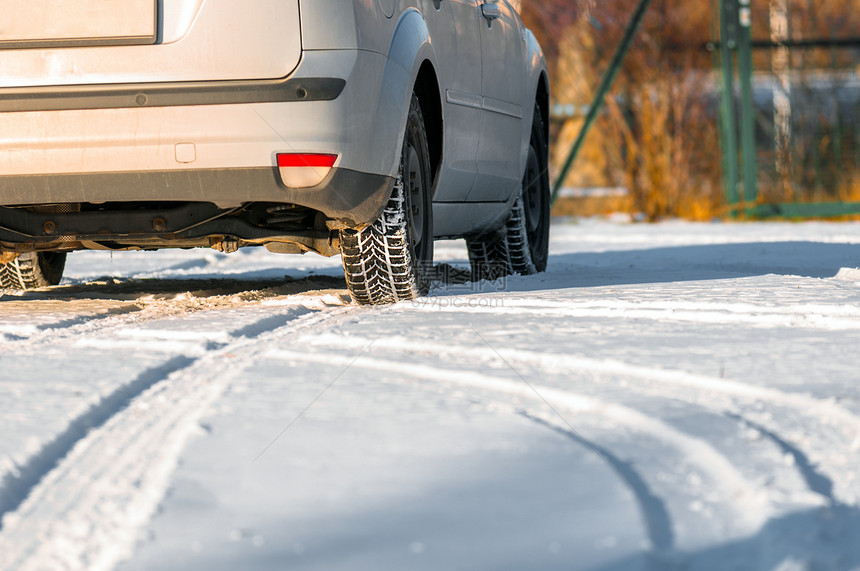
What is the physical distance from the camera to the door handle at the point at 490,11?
Answer: 5.26 m

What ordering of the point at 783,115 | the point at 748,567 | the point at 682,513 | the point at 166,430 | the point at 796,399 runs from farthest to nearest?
the point at 783,115
the point at 796,399
the point at 166,430
the point at 682,513
the point at 748,567

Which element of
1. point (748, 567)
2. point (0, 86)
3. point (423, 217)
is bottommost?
point (748, 567)

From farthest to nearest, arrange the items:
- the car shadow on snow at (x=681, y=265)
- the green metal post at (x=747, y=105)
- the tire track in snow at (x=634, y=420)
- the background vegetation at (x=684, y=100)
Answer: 1. the background vegetation at (x=684, y=100)
2. the green metal post at (x=747, y=105)
3. the car shadow on snow at (x=681, y=265)
4. the tire track in snow at (x=634, y=420)

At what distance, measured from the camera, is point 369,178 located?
3.92m

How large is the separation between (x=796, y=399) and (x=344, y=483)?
1095 mm

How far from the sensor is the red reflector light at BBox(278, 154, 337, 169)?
12.2ft

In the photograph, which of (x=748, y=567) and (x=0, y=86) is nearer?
(x=748, y=567)

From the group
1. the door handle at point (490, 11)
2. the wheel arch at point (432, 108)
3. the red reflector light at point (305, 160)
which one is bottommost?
the red reflector light at point (305, 160)

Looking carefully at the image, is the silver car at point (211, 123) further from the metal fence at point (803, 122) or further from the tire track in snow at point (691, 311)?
the metal fence at point (803, 122)

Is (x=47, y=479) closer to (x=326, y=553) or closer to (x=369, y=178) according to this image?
A: (x=326, y=553)

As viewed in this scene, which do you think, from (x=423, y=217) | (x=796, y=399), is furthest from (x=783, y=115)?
(x=796, y=399)

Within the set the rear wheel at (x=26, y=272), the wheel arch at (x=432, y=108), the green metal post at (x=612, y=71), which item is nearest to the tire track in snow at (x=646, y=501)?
the wheel arch at (x=432, y=108)

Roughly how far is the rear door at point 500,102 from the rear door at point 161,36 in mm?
1721

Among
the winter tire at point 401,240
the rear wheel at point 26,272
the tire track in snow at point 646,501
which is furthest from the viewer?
the rear wheel at point 26,272
